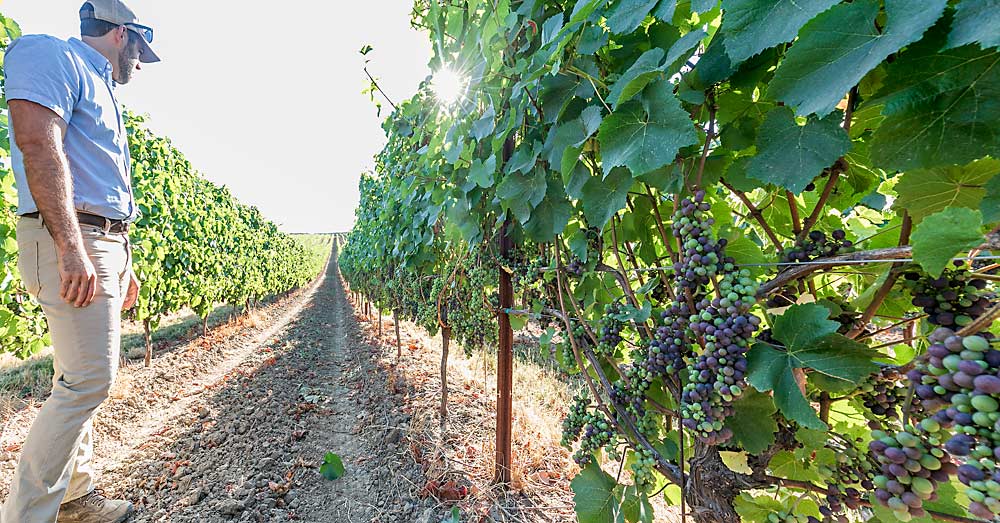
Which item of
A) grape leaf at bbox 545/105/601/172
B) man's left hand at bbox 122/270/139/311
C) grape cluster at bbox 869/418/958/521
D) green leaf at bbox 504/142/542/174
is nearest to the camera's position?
grape cluster at bbox 869/418/958/521

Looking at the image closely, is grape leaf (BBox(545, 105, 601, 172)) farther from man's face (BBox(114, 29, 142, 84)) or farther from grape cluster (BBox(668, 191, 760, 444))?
man's face (BBox(114, 29, 142, 84))

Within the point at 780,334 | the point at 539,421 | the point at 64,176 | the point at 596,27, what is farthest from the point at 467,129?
the point at 539,421

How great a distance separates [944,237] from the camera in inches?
22.1

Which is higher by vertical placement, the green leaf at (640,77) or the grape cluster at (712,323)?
the green leaf at (640,77)

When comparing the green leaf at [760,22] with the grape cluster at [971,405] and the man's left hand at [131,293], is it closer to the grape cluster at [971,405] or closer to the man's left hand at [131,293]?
the grape cluster at [971,405]

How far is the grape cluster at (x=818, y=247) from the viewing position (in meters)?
0.82

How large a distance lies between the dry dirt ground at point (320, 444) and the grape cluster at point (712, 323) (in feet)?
5.52

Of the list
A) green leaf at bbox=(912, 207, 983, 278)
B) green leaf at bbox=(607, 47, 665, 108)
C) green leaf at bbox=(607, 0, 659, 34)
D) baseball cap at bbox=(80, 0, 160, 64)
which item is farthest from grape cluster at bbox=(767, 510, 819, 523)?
baseball cap at bbox=(80, 0, 160, 64)

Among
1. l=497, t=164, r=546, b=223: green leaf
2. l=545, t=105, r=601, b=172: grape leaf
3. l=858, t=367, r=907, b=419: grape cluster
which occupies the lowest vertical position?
l=858, t=367, r=907, b=419: grape cluster

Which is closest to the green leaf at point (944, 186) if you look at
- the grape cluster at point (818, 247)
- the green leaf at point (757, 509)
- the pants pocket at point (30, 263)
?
the grape cluster at point (818, 247)

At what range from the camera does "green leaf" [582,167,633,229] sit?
1.02m

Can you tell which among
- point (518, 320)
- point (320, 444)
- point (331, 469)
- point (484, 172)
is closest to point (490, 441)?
point (331, 469)

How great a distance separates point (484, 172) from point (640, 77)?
991mm

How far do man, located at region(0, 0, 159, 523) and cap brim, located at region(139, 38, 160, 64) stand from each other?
0.77ft
